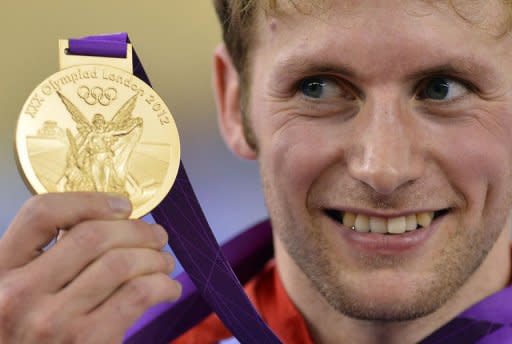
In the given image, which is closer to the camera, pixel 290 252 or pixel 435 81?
pixel 435 81

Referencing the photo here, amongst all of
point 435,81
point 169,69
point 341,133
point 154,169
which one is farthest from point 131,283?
point 169,69

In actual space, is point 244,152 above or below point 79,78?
below

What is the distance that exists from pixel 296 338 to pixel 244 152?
57cm

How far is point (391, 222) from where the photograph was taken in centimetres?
198

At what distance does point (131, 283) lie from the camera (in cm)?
148

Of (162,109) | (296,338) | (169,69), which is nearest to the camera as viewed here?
(162,109)

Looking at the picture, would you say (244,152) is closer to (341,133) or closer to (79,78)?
(341,133)

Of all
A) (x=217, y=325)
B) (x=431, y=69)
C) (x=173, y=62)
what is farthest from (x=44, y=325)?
(x=173, y=62)

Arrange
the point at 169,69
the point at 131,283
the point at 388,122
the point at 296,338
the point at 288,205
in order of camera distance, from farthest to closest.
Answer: the point at 169,69 → the point at 296,338 → the point at 288,205 → the point at 388,122 → the point at 131,283

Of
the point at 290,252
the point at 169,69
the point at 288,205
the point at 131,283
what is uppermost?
the point at 131,283

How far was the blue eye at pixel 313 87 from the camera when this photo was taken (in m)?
2.02

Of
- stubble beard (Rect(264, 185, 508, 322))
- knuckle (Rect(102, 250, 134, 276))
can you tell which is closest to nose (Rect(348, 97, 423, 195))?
stubble beard (Rect(264, 185, 508, 322))

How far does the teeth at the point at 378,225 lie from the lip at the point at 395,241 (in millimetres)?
12

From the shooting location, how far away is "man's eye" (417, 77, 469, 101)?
6.28 ft
